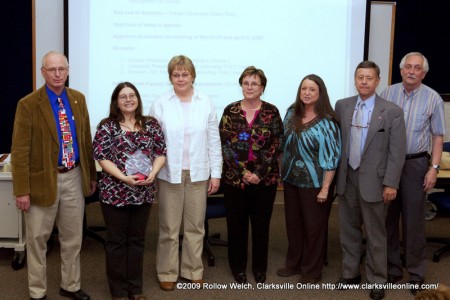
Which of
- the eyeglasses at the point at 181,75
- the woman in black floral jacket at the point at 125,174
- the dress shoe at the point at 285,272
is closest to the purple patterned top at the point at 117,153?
the woman in black floral jacket at the point at 125,174

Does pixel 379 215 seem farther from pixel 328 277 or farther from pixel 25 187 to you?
pixel 25 187

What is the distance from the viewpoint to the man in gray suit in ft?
10.5

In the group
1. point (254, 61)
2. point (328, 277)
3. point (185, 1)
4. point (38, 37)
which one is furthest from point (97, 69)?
point (328, 277)

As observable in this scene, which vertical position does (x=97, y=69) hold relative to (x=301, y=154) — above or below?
above

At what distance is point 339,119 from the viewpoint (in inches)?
133

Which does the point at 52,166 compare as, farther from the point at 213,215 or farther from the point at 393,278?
the point at 393,278

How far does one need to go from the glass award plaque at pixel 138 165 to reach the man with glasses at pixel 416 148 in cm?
165

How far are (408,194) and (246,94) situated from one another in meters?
1.24

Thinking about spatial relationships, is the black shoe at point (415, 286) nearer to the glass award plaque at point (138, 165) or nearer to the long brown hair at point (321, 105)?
the long brown hair at point (321, 105)

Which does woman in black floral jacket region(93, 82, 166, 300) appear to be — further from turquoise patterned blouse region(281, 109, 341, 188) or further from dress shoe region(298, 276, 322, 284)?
dress shoe region(298, 276, 322, 284)

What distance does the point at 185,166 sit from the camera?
3277 mm

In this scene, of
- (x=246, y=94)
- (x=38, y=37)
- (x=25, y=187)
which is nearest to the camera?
(x=25, y=187)

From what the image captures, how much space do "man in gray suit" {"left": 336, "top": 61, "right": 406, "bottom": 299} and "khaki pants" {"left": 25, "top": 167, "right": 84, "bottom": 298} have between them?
1.63 m

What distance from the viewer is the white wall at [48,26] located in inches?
172
